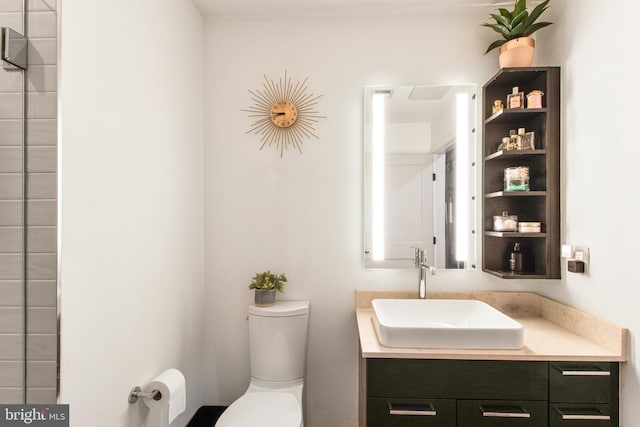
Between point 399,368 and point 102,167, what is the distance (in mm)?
1339

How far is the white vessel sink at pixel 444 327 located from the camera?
4.90 feet

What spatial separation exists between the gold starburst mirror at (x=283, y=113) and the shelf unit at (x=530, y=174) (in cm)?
97

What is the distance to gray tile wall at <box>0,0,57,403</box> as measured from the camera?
1057 mm

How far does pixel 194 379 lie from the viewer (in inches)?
82.4

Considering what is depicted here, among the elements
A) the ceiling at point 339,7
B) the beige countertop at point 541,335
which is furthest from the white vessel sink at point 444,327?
the ceiling at point 339,7

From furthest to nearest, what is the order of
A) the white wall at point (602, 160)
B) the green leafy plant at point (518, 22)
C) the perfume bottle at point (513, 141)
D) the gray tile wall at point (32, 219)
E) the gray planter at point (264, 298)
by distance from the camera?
the gray planter at point (264, 298) < the perfume bottle at point (513, 141) < the green leafy plant at point (518, 22) < the white wall at point (602, 160) < the gray tile wall at point (32, 219)

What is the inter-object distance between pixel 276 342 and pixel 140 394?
2.29ft

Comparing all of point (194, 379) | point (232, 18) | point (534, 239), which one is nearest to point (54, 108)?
point (232, 18)

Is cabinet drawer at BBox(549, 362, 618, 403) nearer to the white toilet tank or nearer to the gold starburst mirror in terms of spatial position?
the white toilet tank

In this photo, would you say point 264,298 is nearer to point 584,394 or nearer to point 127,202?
point 127,202

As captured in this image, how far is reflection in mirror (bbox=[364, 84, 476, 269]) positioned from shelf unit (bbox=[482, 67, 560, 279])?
0.29 ft

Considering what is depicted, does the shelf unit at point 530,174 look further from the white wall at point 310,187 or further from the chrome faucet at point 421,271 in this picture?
the chrome faucet at point 421,271

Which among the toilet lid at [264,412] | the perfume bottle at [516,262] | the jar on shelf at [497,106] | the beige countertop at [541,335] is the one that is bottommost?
the toilet lid at [264,412]

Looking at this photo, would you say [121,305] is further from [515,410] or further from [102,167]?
[515,410]
